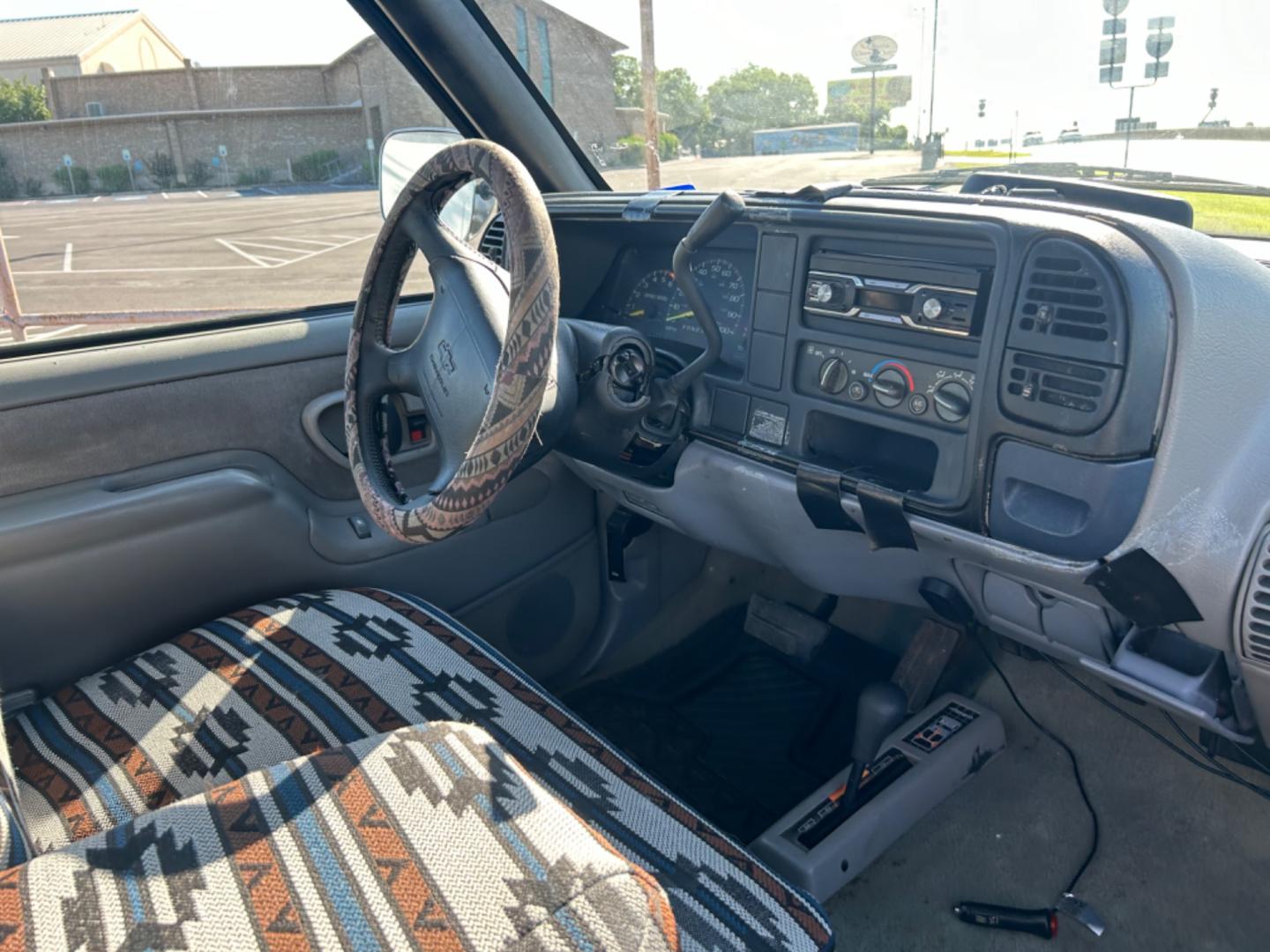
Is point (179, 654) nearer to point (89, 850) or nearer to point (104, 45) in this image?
point (89, 850)

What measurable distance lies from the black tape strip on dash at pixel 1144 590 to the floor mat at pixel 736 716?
1.03m

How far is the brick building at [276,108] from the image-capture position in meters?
1.87

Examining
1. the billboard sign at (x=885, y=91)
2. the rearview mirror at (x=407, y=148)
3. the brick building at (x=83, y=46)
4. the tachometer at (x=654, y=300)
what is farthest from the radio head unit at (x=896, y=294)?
the brick building at (x=83, y=46)

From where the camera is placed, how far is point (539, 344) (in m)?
1.21

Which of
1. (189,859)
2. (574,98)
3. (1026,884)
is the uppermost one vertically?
(574,98)

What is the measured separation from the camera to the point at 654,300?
2229 millimetres

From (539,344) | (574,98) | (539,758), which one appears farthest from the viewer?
(574,98)

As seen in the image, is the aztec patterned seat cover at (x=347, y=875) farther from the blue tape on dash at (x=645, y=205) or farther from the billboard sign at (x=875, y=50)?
the billboard sign at (x=875, y=50)

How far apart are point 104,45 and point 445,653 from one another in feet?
4.59

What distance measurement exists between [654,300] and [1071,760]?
1.46m

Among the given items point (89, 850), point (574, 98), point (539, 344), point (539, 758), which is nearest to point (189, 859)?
point (89, 850)

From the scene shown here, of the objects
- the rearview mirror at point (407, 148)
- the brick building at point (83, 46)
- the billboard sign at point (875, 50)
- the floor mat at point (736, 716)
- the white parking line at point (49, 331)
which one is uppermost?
the brick building at point (83, 46)

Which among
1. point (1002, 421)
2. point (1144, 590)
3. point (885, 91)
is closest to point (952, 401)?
point (1002, 421)

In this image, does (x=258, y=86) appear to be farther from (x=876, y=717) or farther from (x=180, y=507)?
(x=876, y=717)
